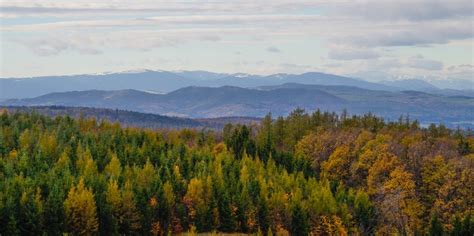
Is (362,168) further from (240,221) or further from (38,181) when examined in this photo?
(38,181)

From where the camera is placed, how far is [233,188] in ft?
461

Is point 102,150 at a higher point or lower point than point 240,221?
higher

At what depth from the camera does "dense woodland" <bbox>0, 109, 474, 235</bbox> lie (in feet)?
385

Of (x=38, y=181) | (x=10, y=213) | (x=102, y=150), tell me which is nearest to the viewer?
(x=10, y=213)

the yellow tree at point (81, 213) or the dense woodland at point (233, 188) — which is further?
the dense woodland at point (233, 188)

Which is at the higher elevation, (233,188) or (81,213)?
(233,188)

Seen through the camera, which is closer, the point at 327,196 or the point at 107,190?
the point at 107,190

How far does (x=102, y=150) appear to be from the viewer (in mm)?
169125

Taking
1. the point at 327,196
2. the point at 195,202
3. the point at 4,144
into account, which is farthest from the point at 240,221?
the point at 4,144

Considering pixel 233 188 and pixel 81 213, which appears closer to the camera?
pixel 81 213

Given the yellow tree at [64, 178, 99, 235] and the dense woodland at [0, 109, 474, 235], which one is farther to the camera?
the dense woodland at [0, 109, 474, 235]

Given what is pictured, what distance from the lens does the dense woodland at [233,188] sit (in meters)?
118

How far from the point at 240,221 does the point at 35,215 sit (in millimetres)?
42006

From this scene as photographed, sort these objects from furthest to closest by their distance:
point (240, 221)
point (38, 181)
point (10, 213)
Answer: point (240, 221) → point (38, 181) → point (10, 213)
